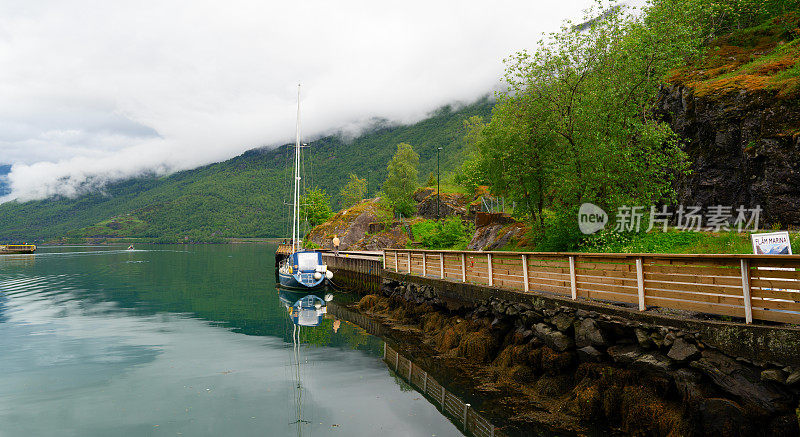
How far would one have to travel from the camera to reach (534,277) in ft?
47.3

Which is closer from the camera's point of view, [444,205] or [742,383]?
[742,383]

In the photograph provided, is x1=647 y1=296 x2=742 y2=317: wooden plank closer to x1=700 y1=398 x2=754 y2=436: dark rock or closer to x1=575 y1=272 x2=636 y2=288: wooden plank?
x1=575 y1=272 x2=636 y2=288: wooden plank

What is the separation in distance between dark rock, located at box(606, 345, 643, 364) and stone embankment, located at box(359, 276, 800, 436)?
0.02m

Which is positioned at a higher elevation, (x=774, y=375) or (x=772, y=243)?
(x=772, y=243)

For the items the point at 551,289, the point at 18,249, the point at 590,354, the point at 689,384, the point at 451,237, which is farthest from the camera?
the point at 18,249

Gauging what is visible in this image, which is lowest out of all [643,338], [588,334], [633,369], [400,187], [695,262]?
[633,369]

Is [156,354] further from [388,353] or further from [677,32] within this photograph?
[677,32]

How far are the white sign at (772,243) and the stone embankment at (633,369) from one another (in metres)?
2.70

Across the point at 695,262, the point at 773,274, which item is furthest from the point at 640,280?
the point at 773,274

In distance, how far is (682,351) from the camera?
902 cm

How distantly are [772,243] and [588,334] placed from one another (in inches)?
181

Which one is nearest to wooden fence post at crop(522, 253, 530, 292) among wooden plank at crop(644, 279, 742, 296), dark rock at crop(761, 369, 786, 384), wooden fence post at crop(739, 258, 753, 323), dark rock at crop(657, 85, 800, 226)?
wooden plank at crop(644, 279, 742, 296)

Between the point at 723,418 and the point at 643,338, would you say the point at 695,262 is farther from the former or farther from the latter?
the point at 723,418

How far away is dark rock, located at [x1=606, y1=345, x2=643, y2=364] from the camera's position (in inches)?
396
